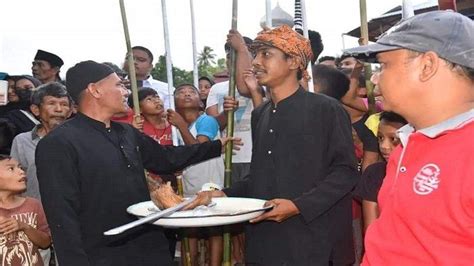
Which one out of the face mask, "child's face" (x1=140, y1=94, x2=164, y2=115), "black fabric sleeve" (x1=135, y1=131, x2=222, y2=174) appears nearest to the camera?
"black fabric sleeve" (x1=135, y1=131, x2=222, y2=174)

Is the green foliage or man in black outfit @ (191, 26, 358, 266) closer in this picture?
man in black outfit @ (191, 26, 358, 266)

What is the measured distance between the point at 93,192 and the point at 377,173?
4.96 ft

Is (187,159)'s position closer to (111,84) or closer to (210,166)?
(111,84)

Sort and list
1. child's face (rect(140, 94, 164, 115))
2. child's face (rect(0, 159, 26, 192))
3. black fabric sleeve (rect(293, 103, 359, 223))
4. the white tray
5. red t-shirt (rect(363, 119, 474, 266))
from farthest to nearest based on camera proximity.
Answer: child's face (rect(140, 94, 164, 115))
child's face (rect(0, 159, 26, 192))
black fabric sleeve (rect(293, 103, 359, 223))
the white tray
red t-shirt (rect(363, 119, 474, 266))

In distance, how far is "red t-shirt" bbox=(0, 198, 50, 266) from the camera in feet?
12.7

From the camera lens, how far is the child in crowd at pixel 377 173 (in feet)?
10.5

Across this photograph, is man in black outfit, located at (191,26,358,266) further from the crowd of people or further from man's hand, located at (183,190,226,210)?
man's hand, located at (183,190,226,210)

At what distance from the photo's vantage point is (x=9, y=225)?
3.81 metres

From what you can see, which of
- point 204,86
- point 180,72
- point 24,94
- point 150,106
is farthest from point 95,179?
point 180,72

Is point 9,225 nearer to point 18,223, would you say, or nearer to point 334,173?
point 18,223

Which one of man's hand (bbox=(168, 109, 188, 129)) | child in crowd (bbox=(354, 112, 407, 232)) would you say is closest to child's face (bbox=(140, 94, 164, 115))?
man's hand (bbox=(168, 109, 188, 129))

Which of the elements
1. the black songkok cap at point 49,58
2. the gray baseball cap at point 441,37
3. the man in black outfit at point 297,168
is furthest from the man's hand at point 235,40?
the black songkok cap at point 49,58

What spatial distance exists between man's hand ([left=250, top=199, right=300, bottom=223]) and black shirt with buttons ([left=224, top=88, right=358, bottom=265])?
0.03 meters

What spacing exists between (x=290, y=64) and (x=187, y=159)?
97 cm
